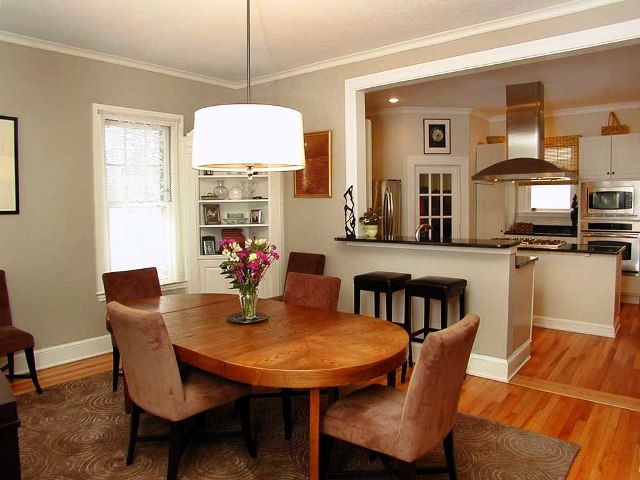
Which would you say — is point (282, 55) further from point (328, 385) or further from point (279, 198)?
point (328, 385)

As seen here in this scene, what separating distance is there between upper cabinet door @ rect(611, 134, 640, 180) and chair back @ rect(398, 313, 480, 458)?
548 cm

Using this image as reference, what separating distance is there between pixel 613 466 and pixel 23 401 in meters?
3.61

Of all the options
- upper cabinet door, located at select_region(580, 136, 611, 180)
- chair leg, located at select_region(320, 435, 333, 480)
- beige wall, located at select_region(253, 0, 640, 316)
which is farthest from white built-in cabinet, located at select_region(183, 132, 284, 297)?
upper cabinet door, located at select_region(580, 136, 611, 180)

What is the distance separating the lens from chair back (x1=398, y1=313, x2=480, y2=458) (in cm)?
190

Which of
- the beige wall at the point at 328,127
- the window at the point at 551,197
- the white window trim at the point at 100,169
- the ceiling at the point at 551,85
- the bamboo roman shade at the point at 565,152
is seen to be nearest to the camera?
the beige wall at the point at 328,127

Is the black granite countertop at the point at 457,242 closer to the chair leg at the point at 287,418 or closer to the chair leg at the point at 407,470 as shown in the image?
the chair leg at the point at 287,418

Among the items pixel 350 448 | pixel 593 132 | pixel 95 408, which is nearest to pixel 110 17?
pixel 95 408

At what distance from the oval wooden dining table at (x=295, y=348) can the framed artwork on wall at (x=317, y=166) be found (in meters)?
1.90

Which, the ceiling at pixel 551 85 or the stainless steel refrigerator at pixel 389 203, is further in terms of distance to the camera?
the stainless steel refrigerator at pixel 389 203

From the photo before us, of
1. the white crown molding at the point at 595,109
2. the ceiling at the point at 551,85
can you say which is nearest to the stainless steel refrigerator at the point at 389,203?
the ceiling at the point at 551,85

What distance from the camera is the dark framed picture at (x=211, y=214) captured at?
512cm

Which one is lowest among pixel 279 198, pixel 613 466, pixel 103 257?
pixel 613 466

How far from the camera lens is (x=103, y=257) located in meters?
4.50

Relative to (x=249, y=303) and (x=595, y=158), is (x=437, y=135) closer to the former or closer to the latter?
(x=595, y=158)
